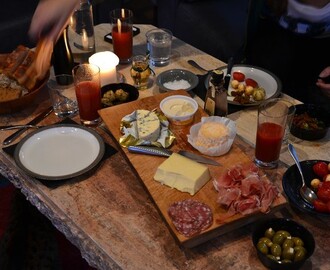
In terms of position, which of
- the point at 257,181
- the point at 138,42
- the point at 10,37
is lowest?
the point at 10,37

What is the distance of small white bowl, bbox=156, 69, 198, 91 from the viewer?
6.16 feet

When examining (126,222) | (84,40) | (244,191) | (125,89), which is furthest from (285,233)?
(84,40)

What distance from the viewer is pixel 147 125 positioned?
150 cm

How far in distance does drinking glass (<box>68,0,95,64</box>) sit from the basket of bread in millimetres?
256

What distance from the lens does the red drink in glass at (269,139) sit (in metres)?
1.41

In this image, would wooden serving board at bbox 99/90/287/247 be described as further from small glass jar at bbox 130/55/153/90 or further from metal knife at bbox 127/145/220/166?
small glass jar at bbox 130/55/153/90

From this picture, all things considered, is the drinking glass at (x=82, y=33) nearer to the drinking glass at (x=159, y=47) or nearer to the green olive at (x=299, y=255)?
the drinking glass at (x=159, y=47)

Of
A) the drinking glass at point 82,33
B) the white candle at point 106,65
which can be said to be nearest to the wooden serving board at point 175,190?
the white candle at point 106,65

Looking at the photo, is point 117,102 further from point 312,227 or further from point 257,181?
point 312,227

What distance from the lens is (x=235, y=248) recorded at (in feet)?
3.98

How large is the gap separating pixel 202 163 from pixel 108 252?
1.35 feet

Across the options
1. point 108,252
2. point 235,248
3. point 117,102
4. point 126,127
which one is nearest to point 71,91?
point 117,102

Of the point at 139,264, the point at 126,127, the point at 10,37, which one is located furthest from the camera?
the point at 10,37

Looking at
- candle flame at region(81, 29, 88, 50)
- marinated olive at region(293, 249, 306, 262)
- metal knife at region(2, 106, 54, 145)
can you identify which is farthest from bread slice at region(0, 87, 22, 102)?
marinated olive at region(293, 249, 306, 262)
